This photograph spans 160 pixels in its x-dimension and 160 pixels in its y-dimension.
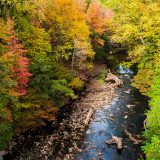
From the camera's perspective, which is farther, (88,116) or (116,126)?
(88,116)

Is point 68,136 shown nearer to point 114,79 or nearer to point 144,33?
point 144,33

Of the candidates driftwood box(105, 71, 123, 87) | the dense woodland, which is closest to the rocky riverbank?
the dense woodland

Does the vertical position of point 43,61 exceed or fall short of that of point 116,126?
it exceeds it

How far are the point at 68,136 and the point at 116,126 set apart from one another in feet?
16.9

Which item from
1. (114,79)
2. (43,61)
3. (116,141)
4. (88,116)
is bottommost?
(114,79)

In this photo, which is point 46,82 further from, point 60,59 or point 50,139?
point 60,59

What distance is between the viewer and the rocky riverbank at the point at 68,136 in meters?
24.6

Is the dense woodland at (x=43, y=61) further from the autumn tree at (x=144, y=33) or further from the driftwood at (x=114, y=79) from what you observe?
the driftwood at (x=114, y=79)

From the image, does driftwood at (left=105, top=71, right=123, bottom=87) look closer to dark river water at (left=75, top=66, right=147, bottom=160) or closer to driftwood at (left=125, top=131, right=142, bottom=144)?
dark river water at (left=75, top=66, right=147, bottom=160)

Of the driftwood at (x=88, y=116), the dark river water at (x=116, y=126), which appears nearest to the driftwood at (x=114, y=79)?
the dark river water at (x=116, y=126)

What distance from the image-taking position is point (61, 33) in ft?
128

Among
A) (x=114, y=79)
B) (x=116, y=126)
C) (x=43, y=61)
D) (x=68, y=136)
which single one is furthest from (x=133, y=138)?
(x=114, y=79)

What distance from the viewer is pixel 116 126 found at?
29.7m

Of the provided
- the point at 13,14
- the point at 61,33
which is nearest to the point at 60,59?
the point at 61,33
